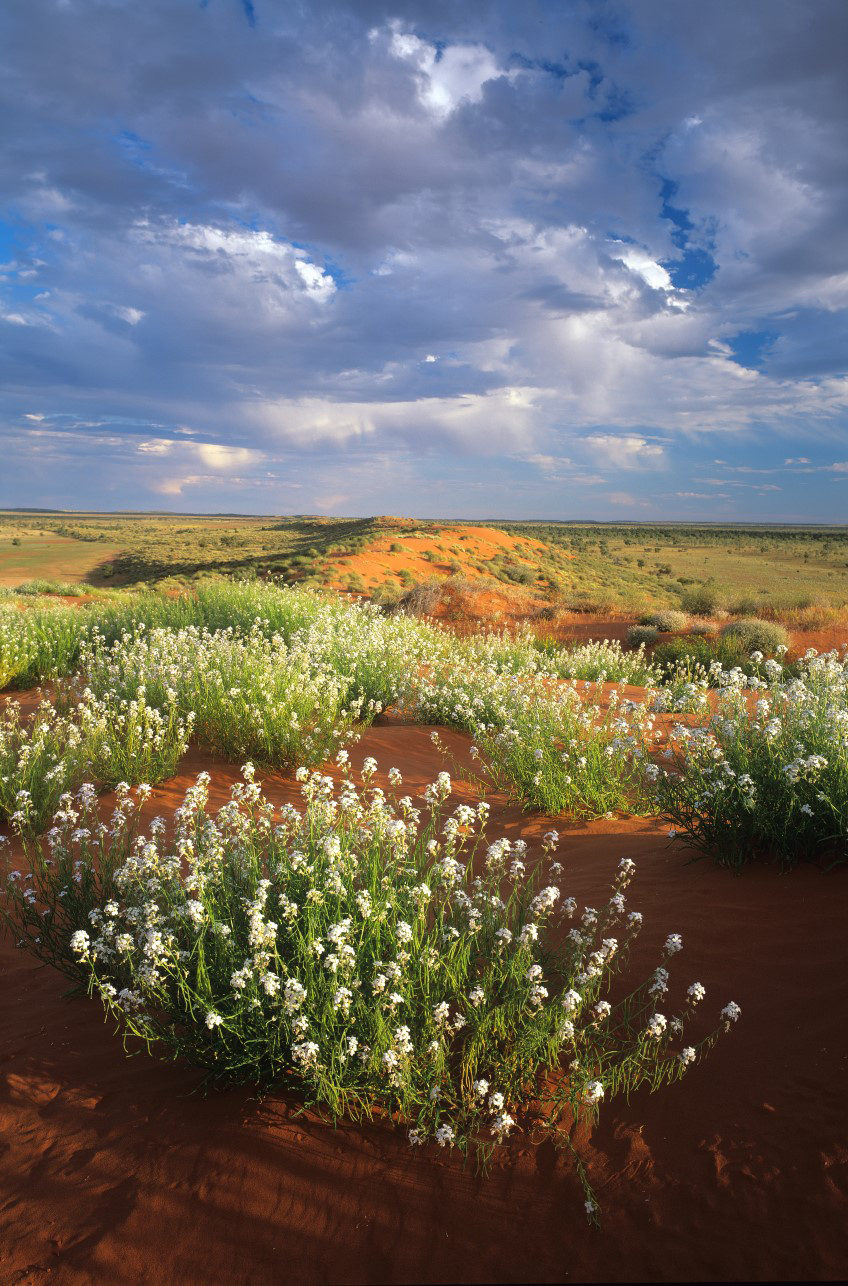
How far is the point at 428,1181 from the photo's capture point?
2.67m

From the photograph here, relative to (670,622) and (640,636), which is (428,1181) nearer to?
(640,636)

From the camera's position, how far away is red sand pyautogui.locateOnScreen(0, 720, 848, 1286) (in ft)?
7.93

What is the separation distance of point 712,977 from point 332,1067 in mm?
1908

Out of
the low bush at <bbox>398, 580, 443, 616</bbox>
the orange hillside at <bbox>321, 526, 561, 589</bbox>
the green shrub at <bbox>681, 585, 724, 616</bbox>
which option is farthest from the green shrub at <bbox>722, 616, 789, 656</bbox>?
the orange hillside at <bbox>321, 526, 561, 589</bbox>

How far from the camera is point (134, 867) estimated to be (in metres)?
3.60

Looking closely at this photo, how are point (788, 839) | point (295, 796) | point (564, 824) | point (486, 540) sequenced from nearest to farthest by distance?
point (788, 839)
point (564, 824)
point (295, 796)
point (486, 540)

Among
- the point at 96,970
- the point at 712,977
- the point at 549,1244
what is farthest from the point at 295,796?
the point at 549,1244

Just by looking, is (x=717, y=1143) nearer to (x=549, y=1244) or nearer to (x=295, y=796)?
(x=549, y=1244)

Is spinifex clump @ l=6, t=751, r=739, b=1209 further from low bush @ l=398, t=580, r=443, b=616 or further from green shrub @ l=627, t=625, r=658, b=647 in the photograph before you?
low bush @ l=398, t=580, r=443, b=616

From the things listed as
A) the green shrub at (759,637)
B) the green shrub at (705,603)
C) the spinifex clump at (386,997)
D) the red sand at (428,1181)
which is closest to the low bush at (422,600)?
the green shrub at (705,603)

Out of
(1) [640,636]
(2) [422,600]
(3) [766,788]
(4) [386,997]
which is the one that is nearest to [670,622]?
(1) [640,636]

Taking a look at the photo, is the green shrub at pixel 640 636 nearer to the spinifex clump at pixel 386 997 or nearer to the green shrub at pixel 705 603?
the green shrub at pixel 705 603

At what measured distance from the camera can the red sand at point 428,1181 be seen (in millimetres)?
2418

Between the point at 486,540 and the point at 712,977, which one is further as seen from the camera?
the point at 486,540
